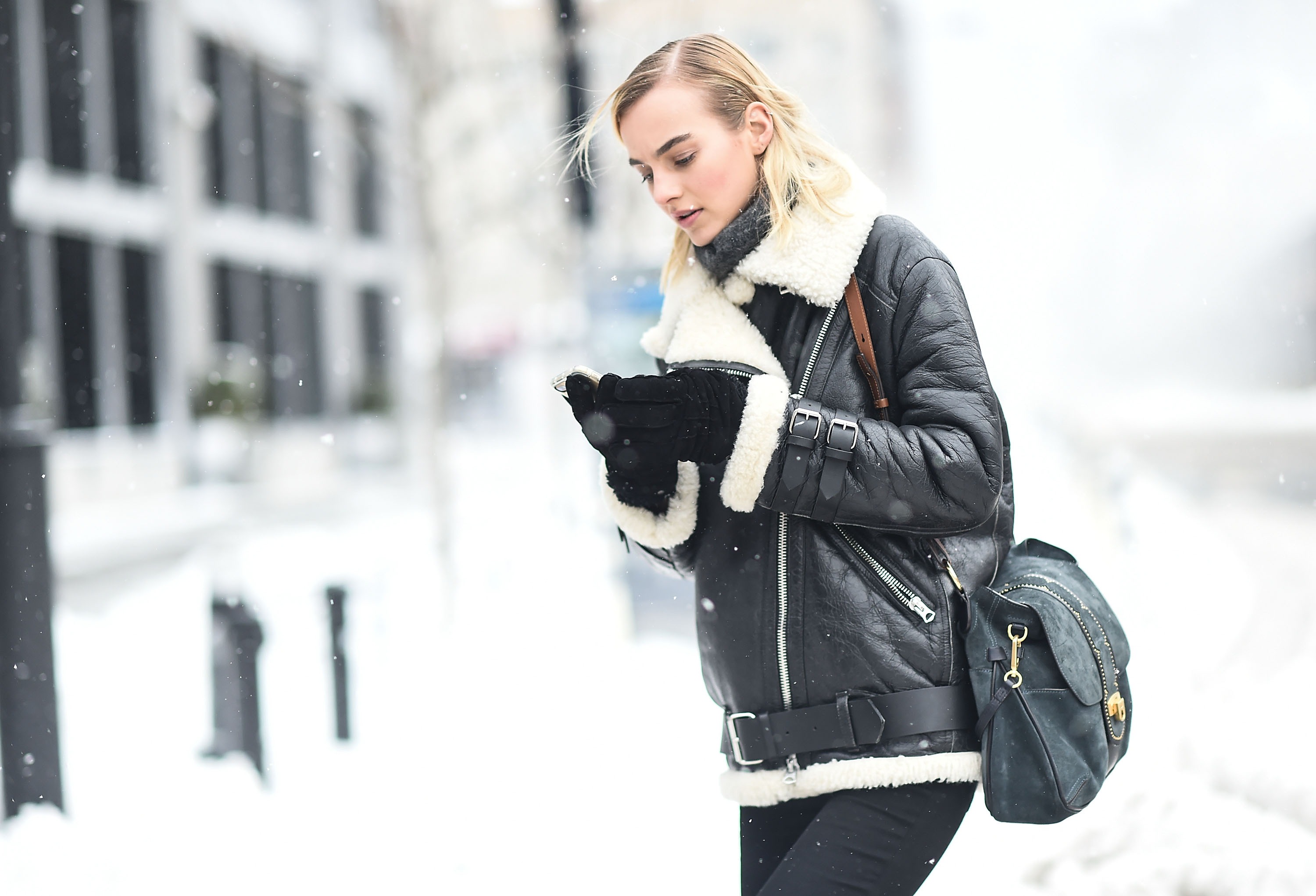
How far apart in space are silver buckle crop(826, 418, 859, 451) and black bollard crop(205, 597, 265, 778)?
375 cm

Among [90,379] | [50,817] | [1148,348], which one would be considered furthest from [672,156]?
[1148,348]

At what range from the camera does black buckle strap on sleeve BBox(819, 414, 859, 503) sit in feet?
4.40

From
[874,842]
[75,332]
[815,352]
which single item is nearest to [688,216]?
[815,352]

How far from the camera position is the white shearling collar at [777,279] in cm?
145

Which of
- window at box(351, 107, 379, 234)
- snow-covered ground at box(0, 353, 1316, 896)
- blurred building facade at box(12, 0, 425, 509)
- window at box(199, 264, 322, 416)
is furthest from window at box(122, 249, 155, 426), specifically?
snow-covered ground at box(0, 353, 1316, 896)

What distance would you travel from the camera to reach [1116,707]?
1.47 meters

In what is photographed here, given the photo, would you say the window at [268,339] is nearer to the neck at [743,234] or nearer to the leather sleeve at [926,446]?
the neck at [743,234]

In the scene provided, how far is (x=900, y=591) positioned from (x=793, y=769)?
292mm

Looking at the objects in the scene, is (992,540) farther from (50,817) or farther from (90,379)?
(90,379)

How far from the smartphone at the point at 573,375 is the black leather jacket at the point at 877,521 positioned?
247 millimetres

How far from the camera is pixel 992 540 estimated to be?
60.1 inches

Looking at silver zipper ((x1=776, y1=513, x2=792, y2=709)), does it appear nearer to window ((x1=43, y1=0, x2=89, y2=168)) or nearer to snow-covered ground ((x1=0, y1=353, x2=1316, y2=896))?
snow-covered ground ((x1=0, y1=353, x2=1316, y2=896))

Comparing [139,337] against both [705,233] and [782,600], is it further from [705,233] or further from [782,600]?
[782,600]

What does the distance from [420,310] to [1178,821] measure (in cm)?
2740
